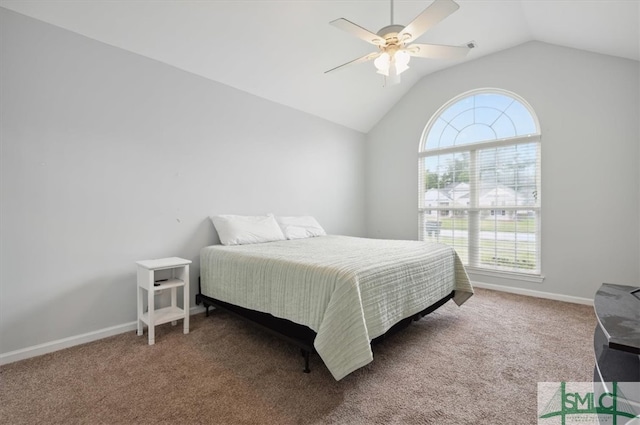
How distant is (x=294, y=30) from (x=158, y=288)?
2716 millimetres

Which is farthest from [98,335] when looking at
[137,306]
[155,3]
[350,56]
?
[350,56]

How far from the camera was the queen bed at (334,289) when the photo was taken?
1.67 m

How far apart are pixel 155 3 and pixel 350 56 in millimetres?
2036

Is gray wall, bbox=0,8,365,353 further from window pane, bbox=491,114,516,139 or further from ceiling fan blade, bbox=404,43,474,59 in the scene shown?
window pane, bbox=491,114,516,139

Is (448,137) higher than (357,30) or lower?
lower

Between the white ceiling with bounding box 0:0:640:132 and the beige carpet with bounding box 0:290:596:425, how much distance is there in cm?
→ 255

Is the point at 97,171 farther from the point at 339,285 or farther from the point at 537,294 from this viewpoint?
the point at 537,294

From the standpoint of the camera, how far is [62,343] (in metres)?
2.21

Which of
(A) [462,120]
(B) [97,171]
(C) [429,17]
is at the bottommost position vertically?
(B) [97,171]

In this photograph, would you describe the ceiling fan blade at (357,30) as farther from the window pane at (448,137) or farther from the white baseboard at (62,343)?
the white baseboard at (62,343)

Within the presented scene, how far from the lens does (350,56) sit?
11.3 feet

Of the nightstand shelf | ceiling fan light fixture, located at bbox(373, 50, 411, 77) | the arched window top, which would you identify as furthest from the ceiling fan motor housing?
the nightstand shelf

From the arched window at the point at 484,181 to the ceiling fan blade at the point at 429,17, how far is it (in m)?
2.47

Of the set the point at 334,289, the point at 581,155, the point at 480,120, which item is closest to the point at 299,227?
the point at 334,289
